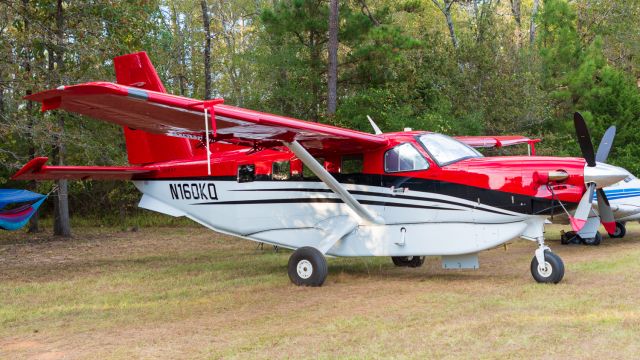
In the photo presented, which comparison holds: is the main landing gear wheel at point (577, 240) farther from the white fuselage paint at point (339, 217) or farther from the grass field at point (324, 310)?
the white fuselage paint at point (339, 217)

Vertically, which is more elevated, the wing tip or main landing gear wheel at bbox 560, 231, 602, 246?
the wing tip

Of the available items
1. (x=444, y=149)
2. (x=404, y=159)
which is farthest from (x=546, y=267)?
(x=404, y=159)

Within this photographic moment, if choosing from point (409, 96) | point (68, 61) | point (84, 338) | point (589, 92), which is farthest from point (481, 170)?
point (589, 92)

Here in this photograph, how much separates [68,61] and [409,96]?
10.8 m

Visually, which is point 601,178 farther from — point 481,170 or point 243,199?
point 243,199

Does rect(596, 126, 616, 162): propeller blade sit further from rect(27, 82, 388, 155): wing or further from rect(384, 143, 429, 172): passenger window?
rect(27, 82, 388, 155): wing

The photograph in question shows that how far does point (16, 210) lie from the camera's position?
1568 centimetres

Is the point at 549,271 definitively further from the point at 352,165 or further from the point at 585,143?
the point at 352,165

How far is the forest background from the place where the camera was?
49.6ft

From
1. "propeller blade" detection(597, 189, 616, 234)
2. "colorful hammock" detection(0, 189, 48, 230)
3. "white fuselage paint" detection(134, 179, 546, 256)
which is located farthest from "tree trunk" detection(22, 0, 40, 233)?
"propeller blade" detection(597, 189, 616, 234)

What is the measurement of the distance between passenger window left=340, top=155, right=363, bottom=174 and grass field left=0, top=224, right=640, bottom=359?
5.37 feet

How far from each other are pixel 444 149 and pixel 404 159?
0.61m

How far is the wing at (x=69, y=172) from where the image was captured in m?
10.5

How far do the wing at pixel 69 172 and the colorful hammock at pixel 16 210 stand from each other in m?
4.42
